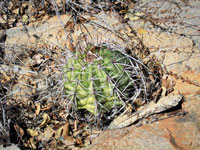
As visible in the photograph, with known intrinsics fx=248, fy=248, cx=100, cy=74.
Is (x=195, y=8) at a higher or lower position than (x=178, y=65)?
higher

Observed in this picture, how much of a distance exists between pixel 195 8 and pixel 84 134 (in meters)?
2.14

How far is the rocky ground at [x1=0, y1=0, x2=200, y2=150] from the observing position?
2152 millimetres

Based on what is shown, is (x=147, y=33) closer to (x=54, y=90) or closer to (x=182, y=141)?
(x=54, y=90)

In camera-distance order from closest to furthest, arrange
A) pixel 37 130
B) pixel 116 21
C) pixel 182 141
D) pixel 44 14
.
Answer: pixel 182 141
pixel 37 130
pixel 116 21
pixel 44 14

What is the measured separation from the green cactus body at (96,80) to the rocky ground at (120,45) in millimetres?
237

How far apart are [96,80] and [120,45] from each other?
38.0 inches

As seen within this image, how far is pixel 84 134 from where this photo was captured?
102 inches

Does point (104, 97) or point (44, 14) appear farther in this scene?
point (44, 14)

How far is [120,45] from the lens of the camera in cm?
305

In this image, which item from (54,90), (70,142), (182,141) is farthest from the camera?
(54,90)

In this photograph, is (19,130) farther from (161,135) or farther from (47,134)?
(161,135)

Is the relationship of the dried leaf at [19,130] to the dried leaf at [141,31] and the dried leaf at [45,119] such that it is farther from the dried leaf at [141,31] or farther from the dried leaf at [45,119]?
the dried leaf at [141,31]

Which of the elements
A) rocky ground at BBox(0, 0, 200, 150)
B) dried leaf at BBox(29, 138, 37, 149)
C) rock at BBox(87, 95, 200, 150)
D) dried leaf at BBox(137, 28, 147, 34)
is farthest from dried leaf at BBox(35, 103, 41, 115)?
dried leaf at BBox(137, 28, 147, 34)

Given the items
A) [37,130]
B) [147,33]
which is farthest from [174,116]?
[37,130]
